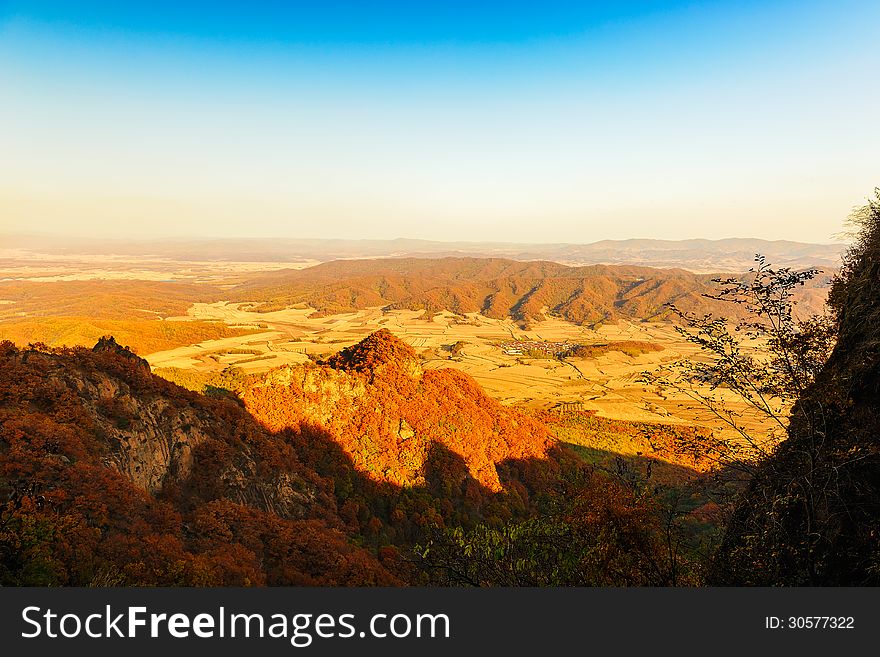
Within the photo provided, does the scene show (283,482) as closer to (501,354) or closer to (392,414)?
(392,414)

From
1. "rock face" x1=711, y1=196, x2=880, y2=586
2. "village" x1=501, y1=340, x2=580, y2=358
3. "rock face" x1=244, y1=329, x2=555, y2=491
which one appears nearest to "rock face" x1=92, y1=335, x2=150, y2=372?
"rock face" x1=244, y1=329, x2=555, y2=491

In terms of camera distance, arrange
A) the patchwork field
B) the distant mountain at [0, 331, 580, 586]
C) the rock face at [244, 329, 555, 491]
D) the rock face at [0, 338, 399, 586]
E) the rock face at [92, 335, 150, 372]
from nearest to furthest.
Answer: the rock face at [0, 338, 399, 586] < the distant mountain at [0, 331, 580, 586] < the rock face at [92, 335, 150, 372] < the rock face at [244, 329, 555, 491] < the patchwork field

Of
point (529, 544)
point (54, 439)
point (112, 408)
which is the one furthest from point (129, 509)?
point (529, 544)

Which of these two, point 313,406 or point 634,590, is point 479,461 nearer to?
point 313,406

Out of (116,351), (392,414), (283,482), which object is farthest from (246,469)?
(392,414)

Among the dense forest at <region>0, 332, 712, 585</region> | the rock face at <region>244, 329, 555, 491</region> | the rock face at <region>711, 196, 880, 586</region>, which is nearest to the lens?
the rock face at <region>711, 196, 880, 586</region>

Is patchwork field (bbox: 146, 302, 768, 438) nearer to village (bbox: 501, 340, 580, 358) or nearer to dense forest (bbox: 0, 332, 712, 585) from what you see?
village (bbox: 501, 340, 580, 358)
